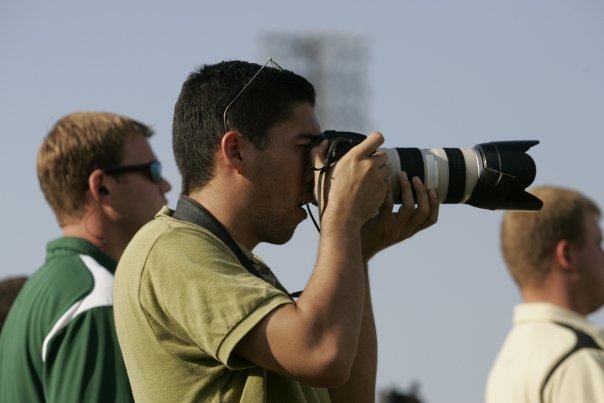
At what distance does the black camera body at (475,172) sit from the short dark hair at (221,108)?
0.23 meters

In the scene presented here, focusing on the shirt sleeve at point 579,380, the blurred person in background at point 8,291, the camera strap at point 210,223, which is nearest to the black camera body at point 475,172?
the camera strap at point 210,223

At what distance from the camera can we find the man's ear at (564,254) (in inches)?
206

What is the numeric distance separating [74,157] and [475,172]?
1933 millimetres

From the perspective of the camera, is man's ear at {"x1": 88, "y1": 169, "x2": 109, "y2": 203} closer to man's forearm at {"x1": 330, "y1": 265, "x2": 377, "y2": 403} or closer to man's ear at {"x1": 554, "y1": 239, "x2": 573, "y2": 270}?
man's forearm at {"x1": 330, "y1": 265, "x2": 377, "y2": 403}

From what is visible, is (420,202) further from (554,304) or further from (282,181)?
(554,304)

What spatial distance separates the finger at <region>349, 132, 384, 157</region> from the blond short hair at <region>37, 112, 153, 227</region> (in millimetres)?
1855

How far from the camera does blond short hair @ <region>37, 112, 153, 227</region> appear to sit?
4.91 m

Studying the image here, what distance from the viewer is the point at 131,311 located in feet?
10.4

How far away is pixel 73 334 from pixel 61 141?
39.3 inches

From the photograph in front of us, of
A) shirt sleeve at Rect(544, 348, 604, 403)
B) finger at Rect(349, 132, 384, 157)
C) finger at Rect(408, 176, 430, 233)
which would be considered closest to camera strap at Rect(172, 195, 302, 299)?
finger at Rect(349, 132, 384, 157)

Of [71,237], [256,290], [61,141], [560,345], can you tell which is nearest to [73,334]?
[71,237]

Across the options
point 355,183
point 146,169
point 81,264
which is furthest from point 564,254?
point 355,183

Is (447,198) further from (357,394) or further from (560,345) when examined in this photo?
(560,345)

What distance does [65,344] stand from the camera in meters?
4.22
